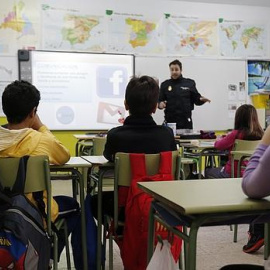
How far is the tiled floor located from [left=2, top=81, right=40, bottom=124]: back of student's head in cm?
109

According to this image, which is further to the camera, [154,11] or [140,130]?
[154,11]

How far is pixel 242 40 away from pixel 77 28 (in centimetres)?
273

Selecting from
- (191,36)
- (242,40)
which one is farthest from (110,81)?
(242,40)

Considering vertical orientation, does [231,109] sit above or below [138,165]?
above

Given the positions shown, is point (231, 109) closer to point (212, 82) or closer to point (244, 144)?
Answer: point (212, 82)

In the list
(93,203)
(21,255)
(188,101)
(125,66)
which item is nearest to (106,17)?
(125,66)

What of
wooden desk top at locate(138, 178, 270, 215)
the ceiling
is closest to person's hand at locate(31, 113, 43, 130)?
wooden desk top at locate(138, 178, 270, 215)

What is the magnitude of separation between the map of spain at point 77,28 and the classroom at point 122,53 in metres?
0.01

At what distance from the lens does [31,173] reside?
1685 mm

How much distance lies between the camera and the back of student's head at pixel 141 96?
211cm

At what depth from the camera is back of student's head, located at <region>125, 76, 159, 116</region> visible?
82.9 inches

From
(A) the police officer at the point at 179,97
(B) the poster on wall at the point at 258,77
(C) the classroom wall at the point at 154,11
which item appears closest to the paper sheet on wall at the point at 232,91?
(B) the poster on wall at the point at 258,77

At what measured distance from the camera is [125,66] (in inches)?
243

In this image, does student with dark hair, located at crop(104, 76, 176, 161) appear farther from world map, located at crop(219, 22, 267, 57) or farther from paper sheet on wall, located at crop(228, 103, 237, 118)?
world map, located at crop(219, 22, 267, 57)
